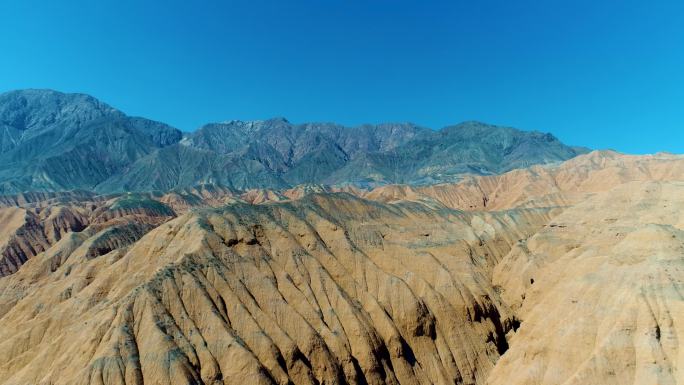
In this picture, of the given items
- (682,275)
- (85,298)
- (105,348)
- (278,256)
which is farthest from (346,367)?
(682,275)

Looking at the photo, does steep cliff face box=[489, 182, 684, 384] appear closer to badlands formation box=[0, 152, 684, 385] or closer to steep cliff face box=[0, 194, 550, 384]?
badlands formation box=[0, 152, 684, 385]

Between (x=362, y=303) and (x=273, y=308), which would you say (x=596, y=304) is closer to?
(x=362, y=303)

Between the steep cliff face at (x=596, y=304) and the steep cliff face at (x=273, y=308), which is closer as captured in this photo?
the steep cliff face at (x=596, y=304)

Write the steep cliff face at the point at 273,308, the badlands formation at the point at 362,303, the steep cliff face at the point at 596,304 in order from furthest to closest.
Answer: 1. the steep cliff face at the point at 273,308
2. the badlands formation at the point at 362,303
3. the steep cliff face at the point at 596,304

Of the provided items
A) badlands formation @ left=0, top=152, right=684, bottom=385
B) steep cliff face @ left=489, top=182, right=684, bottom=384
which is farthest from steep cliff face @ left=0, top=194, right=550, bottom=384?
steep cliff face @ left=489, top=182, right=684, bottom=384

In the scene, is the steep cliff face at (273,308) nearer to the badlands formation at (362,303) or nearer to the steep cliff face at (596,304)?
the badlands formation at (362,303)

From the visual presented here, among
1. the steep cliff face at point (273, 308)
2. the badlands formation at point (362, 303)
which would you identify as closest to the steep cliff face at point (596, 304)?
the badlands formation at point (362, 303)

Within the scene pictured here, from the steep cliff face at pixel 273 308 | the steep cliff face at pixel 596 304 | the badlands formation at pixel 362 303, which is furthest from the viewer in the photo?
the steep cliff face at pixel 273 308

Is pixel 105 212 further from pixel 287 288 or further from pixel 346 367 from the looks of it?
pixel 346 367
